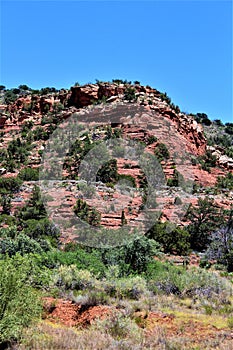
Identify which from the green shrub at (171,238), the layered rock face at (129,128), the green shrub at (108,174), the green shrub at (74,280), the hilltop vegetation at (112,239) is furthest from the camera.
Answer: the green shrub at (108,174)

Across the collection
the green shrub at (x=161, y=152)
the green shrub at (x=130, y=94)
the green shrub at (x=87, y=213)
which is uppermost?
the green shrub at (x=130, y=94)

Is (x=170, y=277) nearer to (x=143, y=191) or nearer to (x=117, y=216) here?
(x=117, y=216)

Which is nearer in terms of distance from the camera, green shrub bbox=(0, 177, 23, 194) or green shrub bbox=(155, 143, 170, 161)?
green shrub bbox=(0, 177, 23, 194)

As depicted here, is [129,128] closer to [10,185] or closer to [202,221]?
[10,185]

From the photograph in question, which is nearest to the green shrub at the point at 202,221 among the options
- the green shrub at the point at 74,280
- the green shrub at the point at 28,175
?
the green shrub at the point at 74,280

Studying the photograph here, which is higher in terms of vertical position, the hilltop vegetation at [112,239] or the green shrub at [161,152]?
the green shrub at [161,152]

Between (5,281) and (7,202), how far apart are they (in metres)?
20.9

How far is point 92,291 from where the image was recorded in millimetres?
11570

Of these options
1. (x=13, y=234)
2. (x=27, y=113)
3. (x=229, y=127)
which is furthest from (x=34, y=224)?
(x=229, y=127)

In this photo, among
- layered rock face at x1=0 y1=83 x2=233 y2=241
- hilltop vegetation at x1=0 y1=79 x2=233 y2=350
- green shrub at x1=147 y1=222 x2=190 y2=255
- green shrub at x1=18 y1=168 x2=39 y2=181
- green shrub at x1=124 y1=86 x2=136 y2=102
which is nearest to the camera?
hilltop vegetation at x1=0 y1=79 x2=233 y2=350

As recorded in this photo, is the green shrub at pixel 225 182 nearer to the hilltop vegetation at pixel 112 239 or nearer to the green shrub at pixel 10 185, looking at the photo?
the hilltop vegetation at pixel 112 239

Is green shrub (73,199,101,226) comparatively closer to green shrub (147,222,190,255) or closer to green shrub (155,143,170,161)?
green shrub (147,222,190,255)

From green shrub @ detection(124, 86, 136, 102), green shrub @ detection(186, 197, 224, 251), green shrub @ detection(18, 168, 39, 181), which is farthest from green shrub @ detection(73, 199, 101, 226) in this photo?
green shrub @ detection(124, 86, 136, 102)

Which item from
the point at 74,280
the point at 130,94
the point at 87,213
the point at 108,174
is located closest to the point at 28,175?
the point at 108,174
